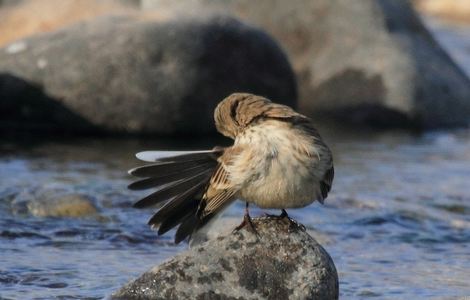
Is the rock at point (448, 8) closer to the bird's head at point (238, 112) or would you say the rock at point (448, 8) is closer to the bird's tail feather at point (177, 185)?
the bird's tail feather at point (177, 185)

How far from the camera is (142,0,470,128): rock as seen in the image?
44.7ft


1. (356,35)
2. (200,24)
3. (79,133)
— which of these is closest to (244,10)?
(356,35)

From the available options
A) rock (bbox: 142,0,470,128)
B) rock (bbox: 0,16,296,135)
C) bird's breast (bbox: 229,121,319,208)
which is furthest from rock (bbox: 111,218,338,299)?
rock (bbox: 142,0,470,128)

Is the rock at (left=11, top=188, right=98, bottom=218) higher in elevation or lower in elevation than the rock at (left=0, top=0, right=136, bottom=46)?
lower

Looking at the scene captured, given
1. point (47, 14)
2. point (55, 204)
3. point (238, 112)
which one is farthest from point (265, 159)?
point (47, 14)

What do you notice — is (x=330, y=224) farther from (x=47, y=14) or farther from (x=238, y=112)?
(x=47, y=14)

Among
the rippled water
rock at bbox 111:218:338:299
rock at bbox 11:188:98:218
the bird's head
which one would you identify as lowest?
the rippled water

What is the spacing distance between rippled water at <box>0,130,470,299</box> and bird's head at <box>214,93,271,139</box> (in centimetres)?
144

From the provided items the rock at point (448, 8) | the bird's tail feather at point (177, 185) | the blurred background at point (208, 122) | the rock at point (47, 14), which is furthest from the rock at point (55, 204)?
the rock at point (448, 8)

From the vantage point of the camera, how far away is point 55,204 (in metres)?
8.62

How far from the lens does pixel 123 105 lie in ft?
39.3

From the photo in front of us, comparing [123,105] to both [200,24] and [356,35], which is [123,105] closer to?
[200,24]

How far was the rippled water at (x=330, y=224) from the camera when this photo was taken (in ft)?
22.9

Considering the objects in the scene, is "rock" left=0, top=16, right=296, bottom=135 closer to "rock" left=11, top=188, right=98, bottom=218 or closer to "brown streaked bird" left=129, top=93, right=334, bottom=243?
"rock" left=11, top=188, right=98, bottom=218
